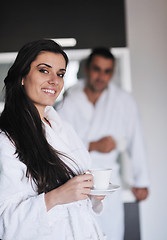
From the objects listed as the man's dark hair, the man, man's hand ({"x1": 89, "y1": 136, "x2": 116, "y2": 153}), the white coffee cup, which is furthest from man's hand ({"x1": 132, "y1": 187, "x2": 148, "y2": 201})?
the white coffee cup

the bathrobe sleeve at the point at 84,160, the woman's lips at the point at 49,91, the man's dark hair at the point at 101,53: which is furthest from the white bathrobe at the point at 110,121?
the woman's lips at the point at 49,91

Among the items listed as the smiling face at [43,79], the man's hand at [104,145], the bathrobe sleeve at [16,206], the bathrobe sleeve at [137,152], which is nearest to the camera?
the bathrobe sleeve at [16,206]

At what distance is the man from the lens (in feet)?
6.32

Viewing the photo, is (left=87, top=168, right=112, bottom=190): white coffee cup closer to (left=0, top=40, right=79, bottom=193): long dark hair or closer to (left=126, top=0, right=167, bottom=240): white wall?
(left=0, top=40, right=79, bottom=193): long dark hair

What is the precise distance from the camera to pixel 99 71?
199cm

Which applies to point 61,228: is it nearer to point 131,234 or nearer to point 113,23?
point 131,234

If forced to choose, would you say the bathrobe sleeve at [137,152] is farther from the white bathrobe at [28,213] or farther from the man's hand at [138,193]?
the white bathrobe at [28,213]

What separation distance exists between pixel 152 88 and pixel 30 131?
133 cm

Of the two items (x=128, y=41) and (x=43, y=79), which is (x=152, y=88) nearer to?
(x=128, y=41)

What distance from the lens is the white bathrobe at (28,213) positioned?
0.78 metres

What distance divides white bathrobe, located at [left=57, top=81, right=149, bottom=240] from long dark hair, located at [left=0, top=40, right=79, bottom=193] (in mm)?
959

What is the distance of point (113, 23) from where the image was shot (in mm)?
1997

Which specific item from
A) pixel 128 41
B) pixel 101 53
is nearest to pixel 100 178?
pixel 101 53

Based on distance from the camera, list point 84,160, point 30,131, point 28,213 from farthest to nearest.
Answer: point 84,160, point 30,131, point 28,213
